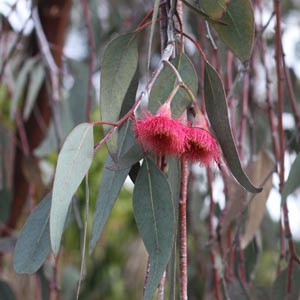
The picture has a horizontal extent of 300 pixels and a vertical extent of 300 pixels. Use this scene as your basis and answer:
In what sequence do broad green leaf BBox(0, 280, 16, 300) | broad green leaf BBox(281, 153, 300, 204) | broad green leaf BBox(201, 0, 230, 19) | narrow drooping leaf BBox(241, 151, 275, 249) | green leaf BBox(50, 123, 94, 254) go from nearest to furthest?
green leaf BBox(50, 123, 94, 254)
broad green leaf BBox(201, 0, 230, 19)
broad green leaf BBox(281, 153, 300, 204)
narrow drooping leaf BBox(241, 151, 275, 249)
broad green leaf BBox(0, 280, 16, 300)

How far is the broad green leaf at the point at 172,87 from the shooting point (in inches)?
29.6

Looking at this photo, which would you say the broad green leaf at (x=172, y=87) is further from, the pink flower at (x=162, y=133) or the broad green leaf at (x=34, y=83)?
the broad green leaf at (x=34, y=83)

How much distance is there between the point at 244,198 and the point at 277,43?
256 millimetres

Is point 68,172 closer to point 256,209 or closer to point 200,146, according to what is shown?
point 200,146

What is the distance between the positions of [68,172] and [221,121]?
0.58 ft

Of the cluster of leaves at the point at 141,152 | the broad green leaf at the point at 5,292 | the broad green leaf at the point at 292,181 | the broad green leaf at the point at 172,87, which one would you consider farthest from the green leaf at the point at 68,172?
the broad green leaf at the point at 5,292

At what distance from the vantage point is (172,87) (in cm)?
76

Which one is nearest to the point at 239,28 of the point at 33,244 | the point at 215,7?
the point at 215,7

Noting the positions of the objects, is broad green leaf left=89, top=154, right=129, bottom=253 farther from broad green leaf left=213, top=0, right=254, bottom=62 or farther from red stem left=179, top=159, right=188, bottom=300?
broad green leaf left=213, top=0, right=254, bottom=62

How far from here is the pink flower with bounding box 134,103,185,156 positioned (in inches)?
25.9

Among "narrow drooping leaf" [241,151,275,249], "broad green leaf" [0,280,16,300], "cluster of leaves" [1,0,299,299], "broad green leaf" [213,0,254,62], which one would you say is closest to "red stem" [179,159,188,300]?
"cluster of leaves" [1,0,299,299]

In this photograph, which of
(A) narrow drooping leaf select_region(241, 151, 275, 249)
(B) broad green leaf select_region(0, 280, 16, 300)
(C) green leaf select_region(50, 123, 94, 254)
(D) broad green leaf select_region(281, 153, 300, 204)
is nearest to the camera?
(C) green leaf select_region(50, 123, 94, 254)

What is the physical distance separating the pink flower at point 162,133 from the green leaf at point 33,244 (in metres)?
0.17

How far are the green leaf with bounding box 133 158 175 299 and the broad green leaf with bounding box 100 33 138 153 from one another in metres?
0.05
